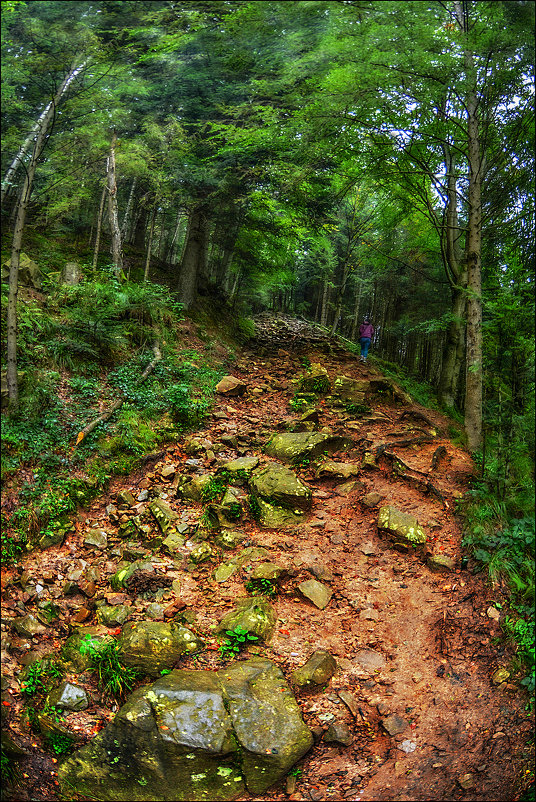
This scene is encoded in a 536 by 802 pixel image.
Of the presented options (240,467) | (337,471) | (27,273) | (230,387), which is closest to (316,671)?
(240,467)

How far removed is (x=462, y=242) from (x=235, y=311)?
9202 mm

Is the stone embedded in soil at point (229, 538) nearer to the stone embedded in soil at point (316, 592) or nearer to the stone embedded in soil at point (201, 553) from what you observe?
the stone embedded in soil at point (201, 553)

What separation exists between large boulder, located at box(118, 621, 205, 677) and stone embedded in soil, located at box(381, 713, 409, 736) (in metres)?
2.05

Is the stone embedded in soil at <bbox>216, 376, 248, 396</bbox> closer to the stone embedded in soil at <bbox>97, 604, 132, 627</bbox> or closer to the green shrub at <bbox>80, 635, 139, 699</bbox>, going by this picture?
the stone embedded in soil at <bbox>97, 604, 132, 627</bbox>

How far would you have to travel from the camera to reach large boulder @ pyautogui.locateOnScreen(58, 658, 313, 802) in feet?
12.2

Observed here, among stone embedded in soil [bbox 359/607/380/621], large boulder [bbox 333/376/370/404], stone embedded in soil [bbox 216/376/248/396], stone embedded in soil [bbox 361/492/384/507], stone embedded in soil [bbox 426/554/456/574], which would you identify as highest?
large boulder [bbox 333/376/370/404]

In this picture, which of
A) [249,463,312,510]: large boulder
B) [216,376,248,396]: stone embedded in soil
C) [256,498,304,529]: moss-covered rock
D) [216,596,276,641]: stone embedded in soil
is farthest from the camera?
[216,376,248,396]: stone embedded in soil

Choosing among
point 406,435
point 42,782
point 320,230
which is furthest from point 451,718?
point 320,230

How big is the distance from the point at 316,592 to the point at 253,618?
959mm

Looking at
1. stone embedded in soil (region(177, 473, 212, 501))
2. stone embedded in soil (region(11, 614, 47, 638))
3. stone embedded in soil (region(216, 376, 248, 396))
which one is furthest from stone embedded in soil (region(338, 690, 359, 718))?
stone embedded in soil (region(216, 376, 248, 396))

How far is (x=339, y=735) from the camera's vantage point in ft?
12.9

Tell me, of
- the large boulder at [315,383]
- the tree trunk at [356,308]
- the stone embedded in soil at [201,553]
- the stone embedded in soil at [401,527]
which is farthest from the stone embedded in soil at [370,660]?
the tree trunk at [356,308]

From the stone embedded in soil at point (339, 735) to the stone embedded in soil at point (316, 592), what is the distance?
1.46 metres

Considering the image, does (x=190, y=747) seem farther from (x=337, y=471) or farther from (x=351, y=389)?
(x=351, y=389)
